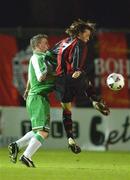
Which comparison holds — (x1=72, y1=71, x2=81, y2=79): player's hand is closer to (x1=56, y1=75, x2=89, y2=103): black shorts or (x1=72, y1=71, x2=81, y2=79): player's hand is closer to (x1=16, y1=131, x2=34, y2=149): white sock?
(x1=56, y1=75, x2=89, y2=103): black shorts

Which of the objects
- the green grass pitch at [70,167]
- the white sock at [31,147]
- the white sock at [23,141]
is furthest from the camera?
the white sock at [23,141]

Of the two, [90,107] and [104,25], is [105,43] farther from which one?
[104,25]

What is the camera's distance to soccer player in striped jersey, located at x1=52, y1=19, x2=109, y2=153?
14570 millimetres

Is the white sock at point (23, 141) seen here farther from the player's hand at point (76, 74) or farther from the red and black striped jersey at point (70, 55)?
the player's hand at point (76, 74)

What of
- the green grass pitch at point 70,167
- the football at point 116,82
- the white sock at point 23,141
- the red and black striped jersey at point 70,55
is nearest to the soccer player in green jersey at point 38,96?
the white sock at point 23,141

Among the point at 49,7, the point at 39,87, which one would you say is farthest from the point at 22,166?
the point at 49,7

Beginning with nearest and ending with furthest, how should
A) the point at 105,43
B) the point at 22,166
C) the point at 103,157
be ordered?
the point at 22,166
the point at 103,157
the point at 105,43

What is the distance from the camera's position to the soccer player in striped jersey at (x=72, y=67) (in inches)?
574

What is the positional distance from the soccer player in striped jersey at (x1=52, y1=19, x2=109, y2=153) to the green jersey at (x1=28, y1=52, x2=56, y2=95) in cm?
19

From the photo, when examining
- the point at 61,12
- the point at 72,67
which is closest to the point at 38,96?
the point at 72,67

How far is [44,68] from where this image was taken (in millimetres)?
14648

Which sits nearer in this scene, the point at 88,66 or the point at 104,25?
the point at 88,66

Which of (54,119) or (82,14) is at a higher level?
(82,14)

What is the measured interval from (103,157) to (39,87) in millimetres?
3513
